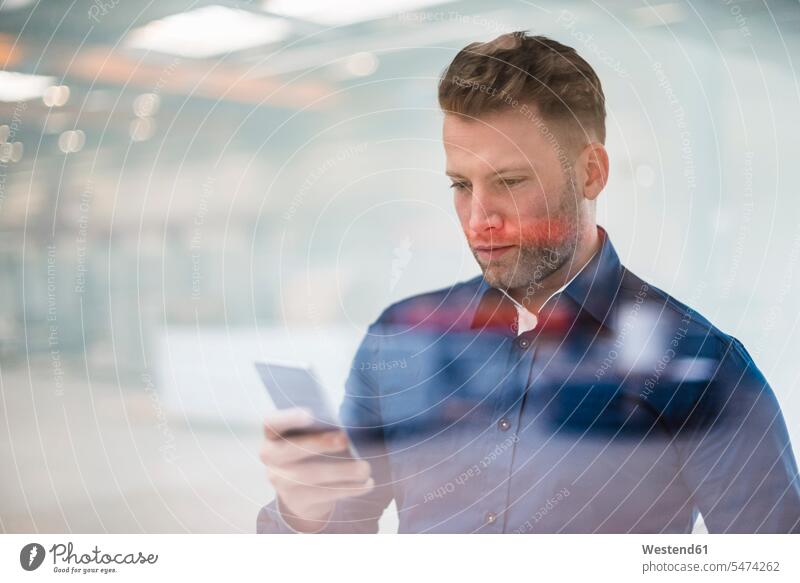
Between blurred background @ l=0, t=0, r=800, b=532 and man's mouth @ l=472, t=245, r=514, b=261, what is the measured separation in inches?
1.1

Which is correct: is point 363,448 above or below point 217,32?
below

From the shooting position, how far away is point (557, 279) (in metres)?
1.12

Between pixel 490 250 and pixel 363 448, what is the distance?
12.7 inches

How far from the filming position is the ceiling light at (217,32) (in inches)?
44.3

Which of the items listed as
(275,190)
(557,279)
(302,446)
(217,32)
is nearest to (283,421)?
(302,446)

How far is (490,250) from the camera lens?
1.12 metres

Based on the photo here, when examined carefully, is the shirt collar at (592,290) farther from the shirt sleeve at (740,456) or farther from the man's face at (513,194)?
the shirt sleeve at (740,456)

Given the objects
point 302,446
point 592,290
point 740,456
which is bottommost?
point 740,456

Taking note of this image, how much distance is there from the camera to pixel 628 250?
112cm

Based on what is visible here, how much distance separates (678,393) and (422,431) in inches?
13.8

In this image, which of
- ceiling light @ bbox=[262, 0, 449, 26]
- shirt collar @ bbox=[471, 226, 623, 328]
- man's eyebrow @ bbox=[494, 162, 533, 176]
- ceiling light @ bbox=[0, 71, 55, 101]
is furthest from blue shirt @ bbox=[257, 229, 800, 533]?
ceiling light @ bbox=[0, 71, 55, 101]
